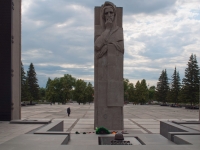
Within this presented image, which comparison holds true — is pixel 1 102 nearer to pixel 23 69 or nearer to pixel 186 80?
pixel 186 80

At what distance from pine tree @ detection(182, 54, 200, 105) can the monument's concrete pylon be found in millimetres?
43134

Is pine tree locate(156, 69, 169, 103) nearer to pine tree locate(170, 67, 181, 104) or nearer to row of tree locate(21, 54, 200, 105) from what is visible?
row of tree locate(21, 54, 200, 105)

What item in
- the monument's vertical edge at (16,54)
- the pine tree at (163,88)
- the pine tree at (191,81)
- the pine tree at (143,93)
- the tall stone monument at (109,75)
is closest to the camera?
the tall stone monument at (109,75)

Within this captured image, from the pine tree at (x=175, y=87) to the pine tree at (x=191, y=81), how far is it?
1191 centimetres

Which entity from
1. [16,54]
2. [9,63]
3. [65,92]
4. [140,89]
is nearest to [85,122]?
[16,54]

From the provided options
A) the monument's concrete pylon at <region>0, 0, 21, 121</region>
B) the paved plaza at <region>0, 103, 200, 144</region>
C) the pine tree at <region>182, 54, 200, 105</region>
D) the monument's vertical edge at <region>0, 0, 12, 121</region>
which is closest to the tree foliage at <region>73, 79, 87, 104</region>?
the pine tree at <region>182, 54, 200, 105</region>

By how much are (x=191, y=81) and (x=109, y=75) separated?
140ft

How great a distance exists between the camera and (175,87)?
222 feet

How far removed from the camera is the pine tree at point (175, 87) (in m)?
66.8

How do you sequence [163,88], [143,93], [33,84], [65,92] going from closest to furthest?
[33,84] < [163,88] < [65,92] < [143,93]

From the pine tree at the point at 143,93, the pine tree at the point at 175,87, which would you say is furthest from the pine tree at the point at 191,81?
the pine tree at the point at 143,93

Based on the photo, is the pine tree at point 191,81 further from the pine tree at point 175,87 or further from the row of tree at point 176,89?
the pine tree at point 175,87

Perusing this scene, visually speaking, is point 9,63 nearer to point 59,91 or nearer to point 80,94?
point 80,94

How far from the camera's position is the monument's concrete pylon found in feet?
52.6
